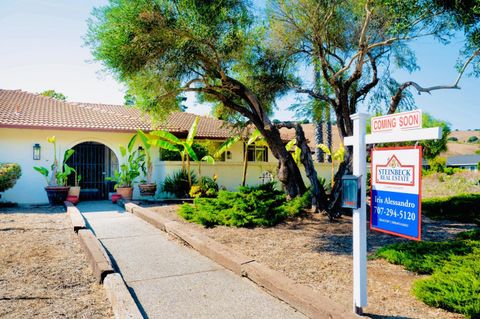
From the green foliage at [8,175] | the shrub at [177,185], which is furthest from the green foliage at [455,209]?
the green foliage at [8,175]

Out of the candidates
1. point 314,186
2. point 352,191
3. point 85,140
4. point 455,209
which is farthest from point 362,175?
point 85,140

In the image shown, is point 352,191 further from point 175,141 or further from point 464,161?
point 464,161

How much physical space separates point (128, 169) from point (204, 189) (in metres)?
3.60

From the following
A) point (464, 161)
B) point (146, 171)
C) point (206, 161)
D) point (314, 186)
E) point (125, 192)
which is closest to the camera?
point (314, 186)

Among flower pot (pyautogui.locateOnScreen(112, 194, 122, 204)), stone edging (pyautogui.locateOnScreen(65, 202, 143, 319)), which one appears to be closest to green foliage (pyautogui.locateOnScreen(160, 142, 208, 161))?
flower pot (pyautogui.locateOnScreen(112, 194, 122, 204))

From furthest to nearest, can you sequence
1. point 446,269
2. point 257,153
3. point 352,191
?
point 257,153 → point 446,269 → point 352,191

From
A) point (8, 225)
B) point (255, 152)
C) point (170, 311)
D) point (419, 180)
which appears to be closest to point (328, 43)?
point (419, 180)

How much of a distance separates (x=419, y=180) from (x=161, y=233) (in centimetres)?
691

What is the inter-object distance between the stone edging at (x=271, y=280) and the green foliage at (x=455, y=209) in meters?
8.30

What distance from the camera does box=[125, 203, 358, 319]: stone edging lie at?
13.5ft

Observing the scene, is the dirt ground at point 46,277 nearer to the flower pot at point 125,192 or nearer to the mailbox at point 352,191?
the mailbox at point 352,191

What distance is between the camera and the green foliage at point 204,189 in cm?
1572

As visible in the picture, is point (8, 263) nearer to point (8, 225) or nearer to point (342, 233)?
point (8, 225)

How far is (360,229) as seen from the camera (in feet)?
13.6
